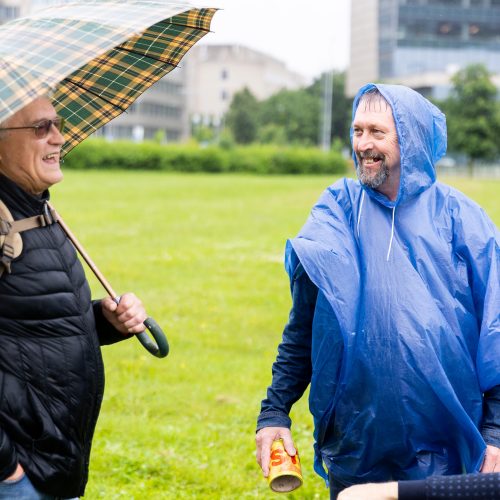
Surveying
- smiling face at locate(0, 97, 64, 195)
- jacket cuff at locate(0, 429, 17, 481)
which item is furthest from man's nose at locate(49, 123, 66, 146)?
jacket cuff at locate(0, 429, 17, 481)

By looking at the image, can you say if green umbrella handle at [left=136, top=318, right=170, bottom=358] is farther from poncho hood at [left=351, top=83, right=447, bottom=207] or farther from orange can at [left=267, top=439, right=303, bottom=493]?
poncho hood at [left=351, top=83, right=447, bottom=207]

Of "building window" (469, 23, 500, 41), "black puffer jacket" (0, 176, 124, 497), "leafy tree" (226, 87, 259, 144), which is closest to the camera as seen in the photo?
"black puffer jacket" (0, 176, 124, 497)

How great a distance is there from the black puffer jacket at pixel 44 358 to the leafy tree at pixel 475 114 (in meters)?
66.6

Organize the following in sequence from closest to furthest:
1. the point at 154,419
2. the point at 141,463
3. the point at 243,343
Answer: the point at 141,463 → the point at 154,419 → the point at 243,343

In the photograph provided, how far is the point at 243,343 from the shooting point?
10.7 m

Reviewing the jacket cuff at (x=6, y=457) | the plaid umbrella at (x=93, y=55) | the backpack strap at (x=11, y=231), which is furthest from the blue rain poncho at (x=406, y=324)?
the jacket cuff at (x=6, y=457)

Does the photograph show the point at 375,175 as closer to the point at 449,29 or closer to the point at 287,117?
the point at 449,29

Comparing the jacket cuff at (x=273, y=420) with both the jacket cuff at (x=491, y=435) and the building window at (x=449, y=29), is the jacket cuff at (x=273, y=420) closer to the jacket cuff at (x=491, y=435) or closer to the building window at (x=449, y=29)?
the jacket cuff at (x=491, y=435)

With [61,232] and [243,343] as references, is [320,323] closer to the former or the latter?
[61,232]

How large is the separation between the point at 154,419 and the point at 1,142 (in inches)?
196

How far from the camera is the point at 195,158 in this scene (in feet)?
183

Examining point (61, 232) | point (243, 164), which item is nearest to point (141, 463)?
point (61, 232)

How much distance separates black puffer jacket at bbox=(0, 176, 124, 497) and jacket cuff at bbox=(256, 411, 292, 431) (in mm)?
778

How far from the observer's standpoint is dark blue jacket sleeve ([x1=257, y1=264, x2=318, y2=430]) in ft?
11.6
